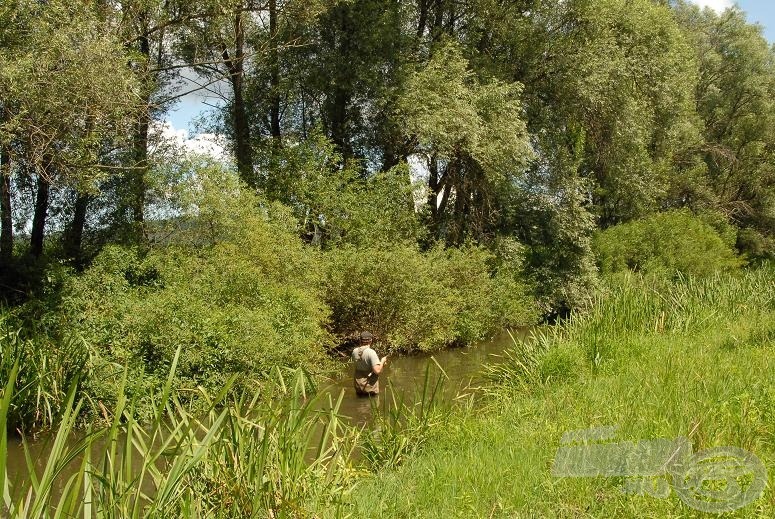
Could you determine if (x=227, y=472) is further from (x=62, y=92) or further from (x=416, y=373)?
(x=416, y=373)

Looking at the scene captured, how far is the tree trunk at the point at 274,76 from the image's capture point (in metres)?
19.5

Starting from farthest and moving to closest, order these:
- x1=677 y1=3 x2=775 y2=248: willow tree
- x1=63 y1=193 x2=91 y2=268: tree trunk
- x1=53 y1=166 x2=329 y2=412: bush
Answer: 1. x1=677 y1=3 x2=775 y2=248: willow tree
2. x1=63 y1=193 x2=91 y2=268: tree trunk
3. x1=53 y1=166 x2=329 y2=412: bush

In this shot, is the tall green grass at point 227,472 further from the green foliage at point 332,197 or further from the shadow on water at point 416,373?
the green foliage at point 332,197

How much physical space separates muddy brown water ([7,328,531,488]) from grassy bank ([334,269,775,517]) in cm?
130

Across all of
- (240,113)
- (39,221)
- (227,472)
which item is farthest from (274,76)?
(227,472)

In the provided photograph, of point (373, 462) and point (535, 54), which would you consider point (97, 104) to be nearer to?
point (373, 462)

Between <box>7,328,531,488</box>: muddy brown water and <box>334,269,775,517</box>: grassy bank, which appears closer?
<box>334,269,775,517</box>: grassy bank

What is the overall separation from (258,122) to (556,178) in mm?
10197

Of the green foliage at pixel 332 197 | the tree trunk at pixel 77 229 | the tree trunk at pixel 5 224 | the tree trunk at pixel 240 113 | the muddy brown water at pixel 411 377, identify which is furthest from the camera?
the tree trunk at pixel 240 113

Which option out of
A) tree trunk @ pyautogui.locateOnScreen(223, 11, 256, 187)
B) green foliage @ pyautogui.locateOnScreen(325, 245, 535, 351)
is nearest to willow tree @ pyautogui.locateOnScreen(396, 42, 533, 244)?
green foliage @ pyautogui.locateOnScreen(325, 245, 535, 351)

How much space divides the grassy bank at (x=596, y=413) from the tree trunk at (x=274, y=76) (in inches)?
489

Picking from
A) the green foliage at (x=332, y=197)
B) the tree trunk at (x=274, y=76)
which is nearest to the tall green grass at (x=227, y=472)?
the green foliage at (x=332, y=197)

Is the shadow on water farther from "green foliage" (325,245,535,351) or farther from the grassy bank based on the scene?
the grassy bank

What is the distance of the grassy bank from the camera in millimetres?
4867
